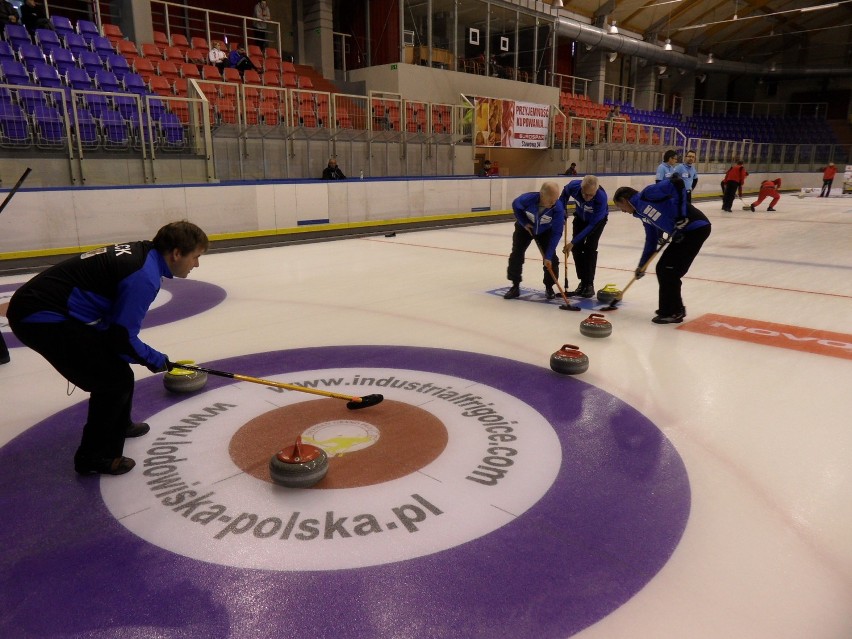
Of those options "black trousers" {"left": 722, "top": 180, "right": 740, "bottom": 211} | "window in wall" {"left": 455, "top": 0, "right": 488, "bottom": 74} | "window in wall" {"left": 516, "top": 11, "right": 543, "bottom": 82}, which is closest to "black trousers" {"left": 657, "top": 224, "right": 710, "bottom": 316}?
"black trousers" {"left": 722, "top": 180, "right": 740, "bottom": 211}

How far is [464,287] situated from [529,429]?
4100 mm

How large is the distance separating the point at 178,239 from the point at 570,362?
2.64 metres

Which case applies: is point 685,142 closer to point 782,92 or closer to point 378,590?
point 782,92

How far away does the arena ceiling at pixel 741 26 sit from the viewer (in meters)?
31.8

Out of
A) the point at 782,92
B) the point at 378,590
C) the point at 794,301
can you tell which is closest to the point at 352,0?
the point at 794,301

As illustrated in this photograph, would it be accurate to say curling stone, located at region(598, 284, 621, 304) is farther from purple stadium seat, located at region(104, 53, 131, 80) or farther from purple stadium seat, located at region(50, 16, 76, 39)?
purple stadium seat, located at region(50, 16, 76, 39)

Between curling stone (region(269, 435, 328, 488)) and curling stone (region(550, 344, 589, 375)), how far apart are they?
205 centimetres

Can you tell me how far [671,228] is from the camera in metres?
5.68

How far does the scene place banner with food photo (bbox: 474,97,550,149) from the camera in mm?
18875

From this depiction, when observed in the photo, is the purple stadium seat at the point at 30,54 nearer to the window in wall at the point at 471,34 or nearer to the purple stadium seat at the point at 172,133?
the purple stadium seat at the point at 172,133

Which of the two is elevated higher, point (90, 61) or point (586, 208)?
point (90, 61)

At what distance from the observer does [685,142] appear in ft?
89.9

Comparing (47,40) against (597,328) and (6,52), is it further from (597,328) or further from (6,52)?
(597,328)

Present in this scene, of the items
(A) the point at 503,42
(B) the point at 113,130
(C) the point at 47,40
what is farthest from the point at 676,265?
(A) the point at 503,42
